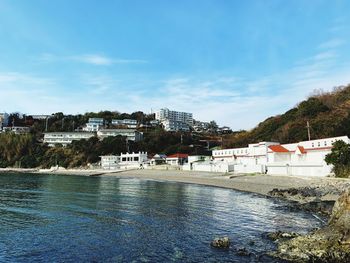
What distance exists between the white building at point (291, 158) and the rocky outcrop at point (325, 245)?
3825cm

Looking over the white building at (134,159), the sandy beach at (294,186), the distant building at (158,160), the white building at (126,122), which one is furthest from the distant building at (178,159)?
the white building at (126,122)

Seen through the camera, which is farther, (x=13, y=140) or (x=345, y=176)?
(x=13, y=140)

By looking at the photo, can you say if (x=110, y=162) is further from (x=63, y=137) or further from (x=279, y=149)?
(x=279, y=149)

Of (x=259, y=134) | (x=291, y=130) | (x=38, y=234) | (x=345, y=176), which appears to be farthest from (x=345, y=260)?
(x=259, y=134)

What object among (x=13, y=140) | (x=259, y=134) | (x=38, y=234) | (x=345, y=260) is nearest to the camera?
(x=345, y=260)

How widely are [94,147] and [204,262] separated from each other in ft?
414

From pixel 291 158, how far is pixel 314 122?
35.0m

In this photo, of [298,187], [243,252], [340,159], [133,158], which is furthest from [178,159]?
[243,252]

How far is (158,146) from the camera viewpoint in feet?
454

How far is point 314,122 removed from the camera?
315 feet

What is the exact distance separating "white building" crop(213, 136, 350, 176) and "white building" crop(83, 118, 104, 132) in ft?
400

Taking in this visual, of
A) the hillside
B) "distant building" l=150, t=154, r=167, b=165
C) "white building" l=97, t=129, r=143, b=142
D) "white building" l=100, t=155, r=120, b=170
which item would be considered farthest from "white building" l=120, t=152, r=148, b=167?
the hillside

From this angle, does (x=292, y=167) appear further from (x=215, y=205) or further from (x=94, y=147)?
(x=94, y=147)

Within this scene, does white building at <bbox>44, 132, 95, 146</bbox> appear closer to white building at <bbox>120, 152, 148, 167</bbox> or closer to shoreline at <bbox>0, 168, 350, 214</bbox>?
white building at <bbox>120, 152, 148, 167</bbox>
